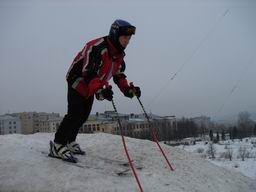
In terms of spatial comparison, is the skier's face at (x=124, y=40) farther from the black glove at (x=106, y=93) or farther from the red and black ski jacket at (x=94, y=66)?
the black glove at (x=106, y=93)

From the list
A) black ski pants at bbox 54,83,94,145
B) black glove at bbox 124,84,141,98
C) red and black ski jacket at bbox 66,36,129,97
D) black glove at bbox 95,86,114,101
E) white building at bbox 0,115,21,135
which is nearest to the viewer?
black glove at bbox 95,86,114,101

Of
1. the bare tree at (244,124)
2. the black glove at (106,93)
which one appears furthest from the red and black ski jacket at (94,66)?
the bare tree at (244,124)

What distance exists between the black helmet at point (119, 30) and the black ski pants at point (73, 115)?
115 cm

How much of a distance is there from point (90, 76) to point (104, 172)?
1.62 metres

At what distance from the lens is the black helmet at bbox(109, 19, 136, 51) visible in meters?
6.31

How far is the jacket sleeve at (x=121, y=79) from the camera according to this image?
285 inches

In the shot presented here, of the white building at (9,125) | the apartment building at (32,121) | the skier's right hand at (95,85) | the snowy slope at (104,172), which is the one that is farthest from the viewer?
the apartment building at (32,121)

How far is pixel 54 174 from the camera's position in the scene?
19.1 ft

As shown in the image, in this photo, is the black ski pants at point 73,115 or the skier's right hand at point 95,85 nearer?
the skier's right hand at point 95,85

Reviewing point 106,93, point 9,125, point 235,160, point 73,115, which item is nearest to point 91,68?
point 106,93

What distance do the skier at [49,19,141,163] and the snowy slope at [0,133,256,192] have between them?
486 millimetres

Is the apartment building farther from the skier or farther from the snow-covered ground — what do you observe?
the skier

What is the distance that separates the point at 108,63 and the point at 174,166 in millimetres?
2301

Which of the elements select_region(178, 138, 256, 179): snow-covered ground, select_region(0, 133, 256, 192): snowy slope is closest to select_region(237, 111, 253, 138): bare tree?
select_region(178, 138, 256, 179): snow-covered ground
